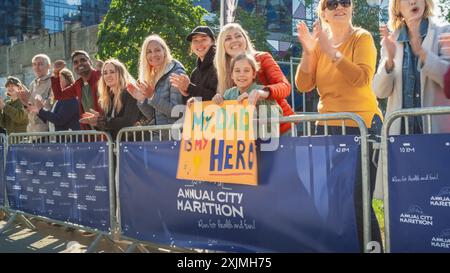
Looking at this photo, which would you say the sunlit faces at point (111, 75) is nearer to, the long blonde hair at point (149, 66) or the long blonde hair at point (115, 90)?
the long blonde hair at point (115, 90)

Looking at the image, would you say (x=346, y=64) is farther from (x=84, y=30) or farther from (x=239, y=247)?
(x=84, y=30)

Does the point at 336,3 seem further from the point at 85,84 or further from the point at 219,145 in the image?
the point at 85,84

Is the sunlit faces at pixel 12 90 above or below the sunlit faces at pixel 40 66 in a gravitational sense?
below

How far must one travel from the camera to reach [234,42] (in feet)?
16.1

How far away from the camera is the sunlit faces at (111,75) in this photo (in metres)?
6.28

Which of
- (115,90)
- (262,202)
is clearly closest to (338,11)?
(262,202)

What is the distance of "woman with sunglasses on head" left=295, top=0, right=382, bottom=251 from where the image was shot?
14.0ft

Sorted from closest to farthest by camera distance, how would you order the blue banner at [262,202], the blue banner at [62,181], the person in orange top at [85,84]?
the blue banner at [262,202] → the blue banner at [62,181] → the person in orange top at [85,84]

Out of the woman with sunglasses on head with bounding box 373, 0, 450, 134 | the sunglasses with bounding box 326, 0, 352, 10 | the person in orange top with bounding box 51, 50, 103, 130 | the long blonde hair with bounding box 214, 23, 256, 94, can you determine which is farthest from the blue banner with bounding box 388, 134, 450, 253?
the person in orange top with bounding box 51, 50, 103, 130

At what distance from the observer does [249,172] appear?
4.39 m

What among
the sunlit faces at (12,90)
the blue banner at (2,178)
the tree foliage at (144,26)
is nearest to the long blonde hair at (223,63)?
the blue banner at (2,178)

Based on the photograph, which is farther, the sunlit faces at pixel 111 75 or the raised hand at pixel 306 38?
the sunlit faces at pixel 111 75

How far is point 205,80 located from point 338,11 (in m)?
1.50

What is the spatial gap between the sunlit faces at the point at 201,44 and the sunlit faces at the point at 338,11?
142 cm
